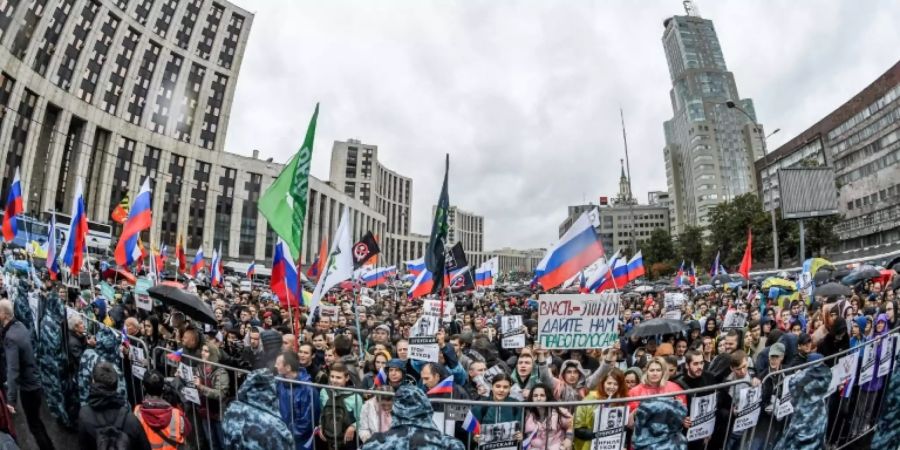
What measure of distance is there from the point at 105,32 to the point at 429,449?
70385mm

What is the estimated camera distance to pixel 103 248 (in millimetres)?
38875

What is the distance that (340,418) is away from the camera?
469cm

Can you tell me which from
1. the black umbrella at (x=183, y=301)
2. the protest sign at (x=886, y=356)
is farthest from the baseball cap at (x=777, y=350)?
the black umbrella at (x=183, y=301)

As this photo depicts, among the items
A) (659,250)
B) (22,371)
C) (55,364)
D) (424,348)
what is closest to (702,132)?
(659,250)

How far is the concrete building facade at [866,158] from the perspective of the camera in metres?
54.2

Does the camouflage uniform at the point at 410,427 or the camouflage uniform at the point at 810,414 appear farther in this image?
the camouflage uniform at the point at 810,414

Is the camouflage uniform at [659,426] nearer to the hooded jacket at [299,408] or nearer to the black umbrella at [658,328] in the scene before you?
the hooded jacket at [299,408]

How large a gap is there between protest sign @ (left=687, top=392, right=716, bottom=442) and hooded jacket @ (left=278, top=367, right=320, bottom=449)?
3.23 metres

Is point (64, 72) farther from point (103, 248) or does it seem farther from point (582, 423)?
point (582, 423)

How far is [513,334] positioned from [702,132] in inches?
6091

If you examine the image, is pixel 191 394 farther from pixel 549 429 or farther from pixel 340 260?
pixel 340 260

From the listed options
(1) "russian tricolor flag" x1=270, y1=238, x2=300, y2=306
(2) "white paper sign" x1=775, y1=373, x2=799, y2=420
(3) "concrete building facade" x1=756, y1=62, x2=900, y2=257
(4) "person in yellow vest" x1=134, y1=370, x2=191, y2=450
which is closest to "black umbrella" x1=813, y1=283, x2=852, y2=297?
(2) "white paper sign" x1=775, y1=373, x2=799, y2=420

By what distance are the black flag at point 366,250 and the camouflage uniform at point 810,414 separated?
35.7 ft

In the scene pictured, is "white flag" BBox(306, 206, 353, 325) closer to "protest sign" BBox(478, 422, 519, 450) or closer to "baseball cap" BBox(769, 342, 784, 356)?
"protest sign" BBox(478, 422, 519, 450)
